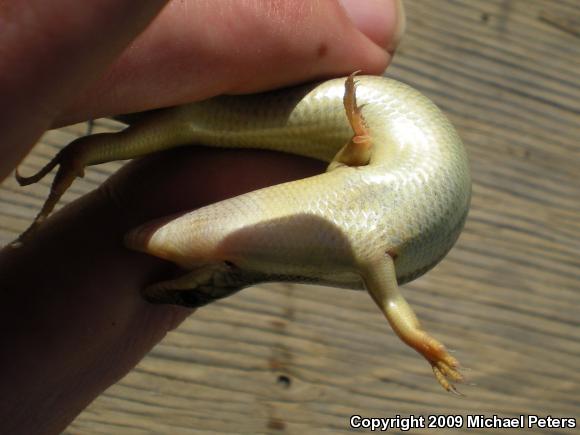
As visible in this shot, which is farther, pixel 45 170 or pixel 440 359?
pixel 45 170

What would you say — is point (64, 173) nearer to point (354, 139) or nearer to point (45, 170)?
point (45, 170)

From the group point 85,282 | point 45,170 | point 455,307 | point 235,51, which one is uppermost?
point 235,51

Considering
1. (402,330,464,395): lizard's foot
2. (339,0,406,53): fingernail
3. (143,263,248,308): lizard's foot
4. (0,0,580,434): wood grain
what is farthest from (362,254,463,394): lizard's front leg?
(0,0,580,434): wood grain

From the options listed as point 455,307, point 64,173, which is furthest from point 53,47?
point 455,307

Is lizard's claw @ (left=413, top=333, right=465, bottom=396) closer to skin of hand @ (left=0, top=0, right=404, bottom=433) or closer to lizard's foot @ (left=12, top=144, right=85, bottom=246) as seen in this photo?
skin of hand @ (left=0, top=0, right=404, bottom=433)

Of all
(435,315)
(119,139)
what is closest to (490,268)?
(435,315)


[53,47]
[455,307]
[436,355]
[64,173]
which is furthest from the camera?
[455,307]

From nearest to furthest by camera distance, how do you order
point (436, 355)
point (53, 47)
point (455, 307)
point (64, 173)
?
point (53, 47) → point (436, 355) → point (64, 173) → point (455, 307)

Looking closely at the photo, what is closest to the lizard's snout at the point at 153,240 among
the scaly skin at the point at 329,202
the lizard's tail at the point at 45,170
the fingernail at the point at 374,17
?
the scaly skin at the point at 329,202
